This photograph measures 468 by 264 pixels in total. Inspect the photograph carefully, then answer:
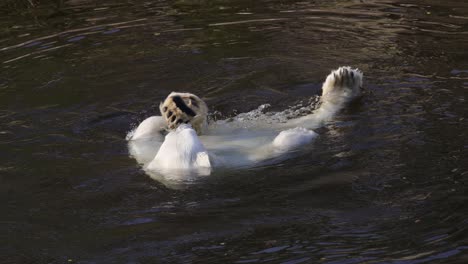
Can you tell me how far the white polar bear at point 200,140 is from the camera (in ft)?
15.8

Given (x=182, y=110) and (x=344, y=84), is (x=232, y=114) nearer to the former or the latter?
(x=344, y=84)

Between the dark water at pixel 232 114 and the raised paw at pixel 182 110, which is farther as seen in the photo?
the raised paw at pixel 182 110

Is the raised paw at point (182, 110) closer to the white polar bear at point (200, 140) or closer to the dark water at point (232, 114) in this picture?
the white polar bear at point (200, 140)

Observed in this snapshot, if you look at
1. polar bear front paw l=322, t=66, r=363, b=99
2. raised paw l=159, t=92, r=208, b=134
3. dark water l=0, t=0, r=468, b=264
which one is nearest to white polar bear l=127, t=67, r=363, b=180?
raised paw l=159, t=92, r=208, b=134

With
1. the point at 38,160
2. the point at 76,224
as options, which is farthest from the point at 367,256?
the point at 38,160

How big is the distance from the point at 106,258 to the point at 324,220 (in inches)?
46.0

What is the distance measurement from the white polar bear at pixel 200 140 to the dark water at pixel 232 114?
109 mm

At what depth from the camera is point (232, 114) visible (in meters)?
6.12

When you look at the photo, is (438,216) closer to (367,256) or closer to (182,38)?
(367,256)

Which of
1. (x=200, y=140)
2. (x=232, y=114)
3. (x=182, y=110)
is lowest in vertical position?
(x=232, y=114)

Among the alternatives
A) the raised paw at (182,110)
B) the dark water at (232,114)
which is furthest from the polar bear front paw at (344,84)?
the raised paw at (182,110)

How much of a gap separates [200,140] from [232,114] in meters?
1.05

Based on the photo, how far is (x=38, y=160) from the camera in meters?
5.36

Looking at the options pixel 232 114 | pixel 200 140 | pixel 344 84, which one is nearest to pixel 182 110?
pixel 200 140
